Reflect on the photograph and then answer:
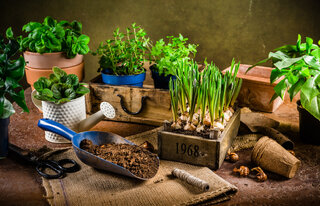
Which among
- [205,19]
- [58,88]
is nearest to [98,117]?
[58,88]

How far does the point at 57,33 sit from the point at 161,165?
0.93 meters

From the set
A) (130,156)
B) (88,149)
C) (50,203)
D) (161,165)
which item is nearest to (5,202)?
(50,203)

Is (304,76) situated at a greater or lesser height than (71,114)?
greater

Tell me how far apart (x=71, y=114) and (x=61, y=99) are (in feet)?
0.32

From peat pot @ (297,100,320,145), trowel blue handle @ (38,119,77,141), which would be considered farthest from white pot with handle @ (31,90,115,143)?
peat pot @ (297,100,320,145)

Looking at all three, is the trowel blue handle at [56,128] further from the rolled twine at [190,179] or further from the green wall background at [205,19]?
the green wall background at [205,19]

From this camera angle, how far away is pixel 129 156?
1.26m

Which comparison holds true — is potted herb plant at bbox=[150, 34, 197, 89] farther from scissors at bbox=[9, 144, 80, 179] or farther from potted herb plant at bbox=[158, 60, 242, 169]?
scissors at bbox=[9, 144, 80, 179]

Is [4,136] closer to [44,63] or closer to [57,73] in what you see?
[57,73]

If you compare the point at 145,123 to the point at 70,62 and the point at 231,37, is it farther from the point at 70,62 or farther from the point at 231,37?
the point at 231,37

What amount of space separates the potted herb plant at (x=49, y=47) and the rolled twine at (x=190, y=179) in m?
0.91

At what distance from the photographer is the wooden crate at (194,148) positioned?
4.27 feet

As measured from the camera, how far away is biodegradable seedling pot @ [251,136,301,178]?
1.25 m

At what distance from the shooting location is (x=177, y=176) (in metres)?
1.23
